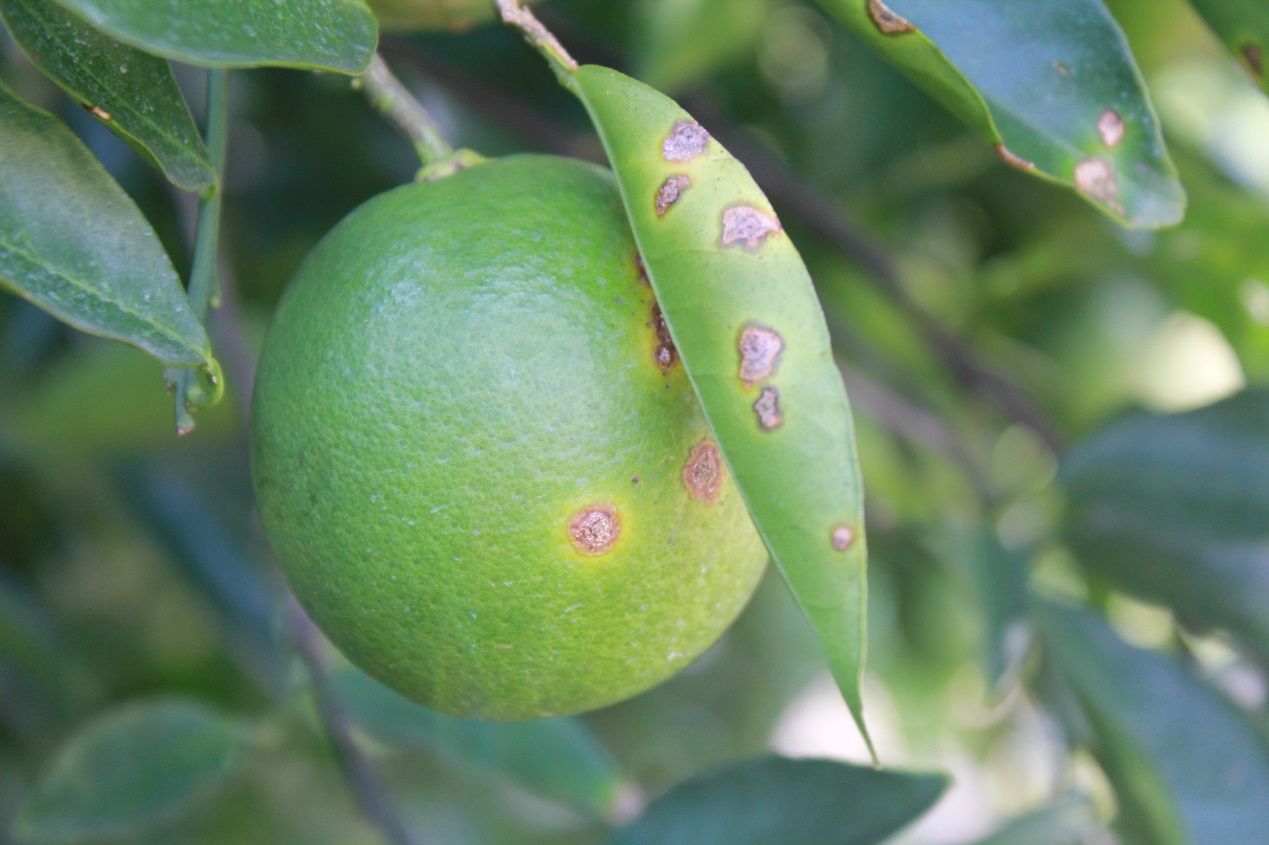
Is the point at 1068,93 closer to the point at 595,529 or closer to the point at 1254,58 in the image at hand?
the point at 1254,58

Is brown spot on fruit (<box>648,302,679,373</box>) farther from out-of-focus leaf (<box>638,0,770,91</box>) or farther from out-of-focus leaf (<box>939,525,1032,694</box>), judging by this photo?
out-of-focus leaf (<box>638,0,770,91</box>)

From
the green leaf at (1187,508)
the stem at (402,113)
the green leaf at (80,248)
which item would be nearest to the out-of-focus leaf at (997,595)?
the green leaf at (1187,508)

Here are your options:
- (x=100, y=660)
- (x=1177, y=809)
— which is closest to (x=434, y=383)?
(x=1177, y=809)

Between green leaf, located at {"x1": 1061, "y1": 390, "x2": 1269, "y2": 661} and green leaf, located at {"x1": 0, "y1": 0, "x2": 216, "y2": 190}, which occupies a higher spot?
green leaf, located at {"x1": 0, "y1": 0, "x2": 216, "y2": 190}

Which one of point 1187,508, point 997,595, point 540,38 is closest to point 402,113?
point 540,38

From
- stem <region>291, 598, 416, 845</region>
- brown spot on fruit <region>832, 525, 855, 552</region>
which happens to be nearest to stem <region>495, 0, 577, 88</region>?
brown spot on fruit <region>832, 525, 855, 552</region>

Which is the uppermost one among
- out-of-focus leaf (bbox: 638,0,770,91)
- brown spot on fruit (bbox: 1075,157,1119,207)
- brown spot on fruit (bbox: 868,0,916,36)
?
brown spot on fruit (bbox: 868,0,916,36)
